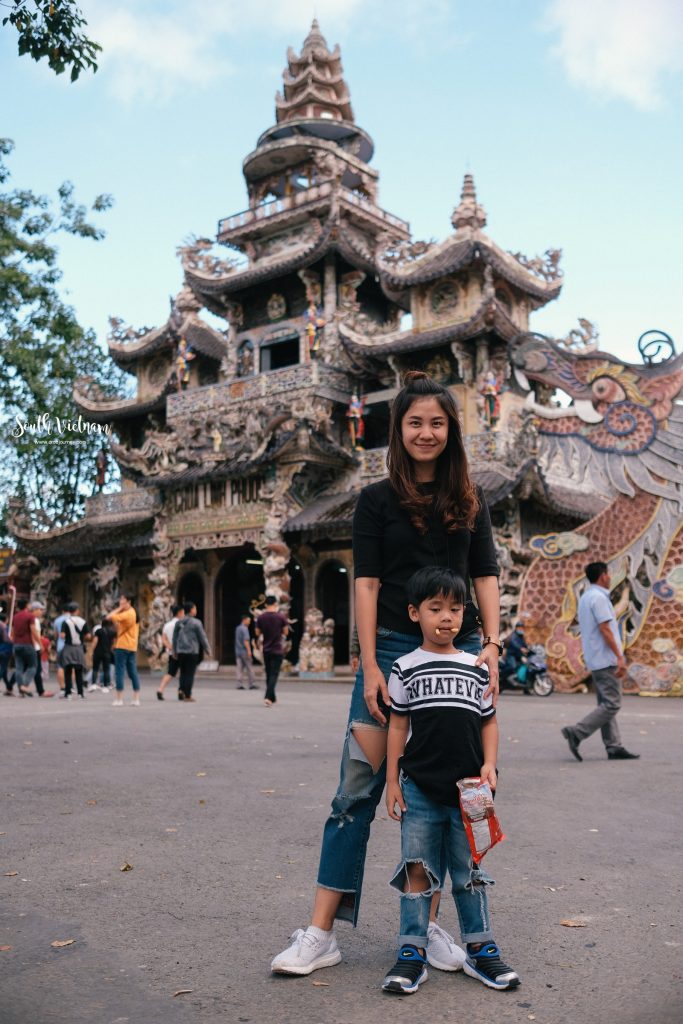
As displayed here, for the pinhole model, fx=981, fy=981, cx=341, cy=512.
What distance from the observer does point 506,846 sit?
512 cm

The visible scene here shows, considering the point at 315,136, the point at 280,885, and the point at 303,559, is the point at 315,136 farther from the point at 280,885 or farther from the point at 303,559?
the point at 280,885

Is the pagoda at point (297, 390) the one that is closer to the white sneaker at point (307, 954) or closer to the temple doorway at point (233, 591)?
the temple doorway at point (233, 591)

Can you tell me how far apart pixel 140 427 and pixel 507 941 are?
110ft

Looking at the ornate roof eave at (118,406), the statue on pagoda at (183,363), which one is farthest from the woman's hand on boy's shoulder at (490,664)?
the ornate roof eave at (118,406)

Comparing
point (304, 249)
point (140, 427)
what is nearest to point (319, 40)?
point (304, 249)

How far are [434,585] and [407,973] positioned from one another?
1.20m

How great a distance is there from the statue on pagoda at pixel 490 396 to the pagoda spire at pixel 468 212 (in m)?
4.50

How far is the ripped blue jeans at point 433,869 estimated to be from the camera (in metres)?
3.15

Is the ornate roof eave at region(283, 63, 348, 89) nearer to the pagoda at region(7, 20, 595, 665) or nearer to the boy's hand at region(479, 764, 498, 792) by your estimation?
the pagoda at region(7, 20, 595, 665)

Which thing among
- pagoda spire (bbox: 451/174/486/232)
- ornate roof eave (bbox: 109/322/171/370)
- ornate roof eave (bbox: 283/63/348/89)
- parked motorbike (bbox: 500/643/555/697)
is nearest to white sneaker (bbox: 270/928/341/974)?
parked motorbike (bbox: 500/643/555/697)

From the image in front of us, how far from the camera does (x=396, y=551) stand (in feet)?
11.2

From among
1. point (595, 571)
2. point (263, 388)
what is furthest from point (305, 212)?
point (595, 571)

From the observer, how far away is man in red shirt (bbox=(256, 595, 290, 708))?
14898mm

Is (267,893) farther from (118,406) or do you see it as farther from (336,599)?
(118,406)
